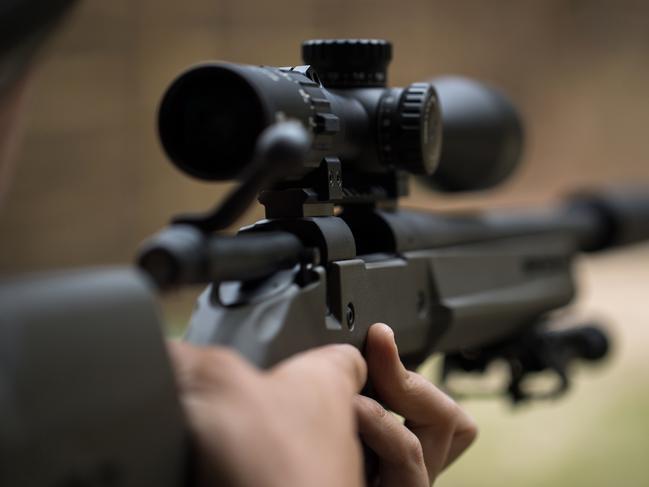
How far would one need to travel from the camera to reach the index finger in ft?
2.76

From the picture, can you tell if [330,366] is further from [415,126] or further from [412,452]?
[415,126]

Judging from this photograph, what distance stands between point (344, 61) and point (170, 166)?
3149 millimetres

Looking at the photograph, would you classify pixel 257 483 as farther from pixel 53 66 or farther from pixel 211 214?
pixel 53 66

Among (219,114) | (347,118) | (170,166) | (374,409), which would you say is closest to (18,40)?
(219,114)

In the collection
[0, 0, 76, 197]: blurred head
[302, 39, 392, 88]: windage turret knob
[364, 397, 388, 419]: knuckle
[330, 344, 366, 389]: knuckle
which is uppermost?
[0, 0, 76, 197]: blurred head

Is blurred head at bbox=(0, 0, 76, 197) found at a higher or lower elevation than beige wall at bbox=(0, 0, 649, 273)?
higher

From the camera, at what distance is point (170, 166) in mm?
4371

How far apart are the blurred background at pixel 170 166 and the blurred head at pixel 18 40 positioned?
2.22m

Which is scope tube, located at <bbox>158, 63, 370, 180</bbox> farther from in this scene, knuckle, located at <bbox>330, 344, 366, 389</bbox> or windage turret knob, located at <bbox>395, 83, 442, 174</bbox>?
windage turret knob, located at <bbox>395, 83, 442, 174</bbox>

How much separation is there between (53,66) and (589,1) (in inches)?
114

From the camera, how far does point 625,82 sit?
18.9 feet

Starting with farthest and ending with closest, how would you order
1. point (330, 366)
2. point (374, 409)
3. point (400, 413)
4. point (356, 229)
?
1. point (356, 229)
2. point (400, 413)
3. point (374, 409)
4. point (330, 366)

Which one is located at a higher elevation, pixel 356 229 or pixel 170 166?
pixel 356 229

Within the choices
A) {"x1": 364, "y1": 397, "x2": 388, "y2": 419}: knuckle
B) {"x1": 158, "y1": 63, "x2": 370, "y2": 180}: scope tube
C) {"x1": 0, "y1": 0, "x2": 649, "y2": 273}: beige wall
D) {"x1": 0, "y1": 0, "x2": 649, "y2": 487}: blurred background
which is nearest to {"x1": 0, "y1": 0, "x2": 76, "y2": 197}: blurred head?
{"x1": 158, "y1": 63, "x2": 370, "y2": 180}: scope tube
